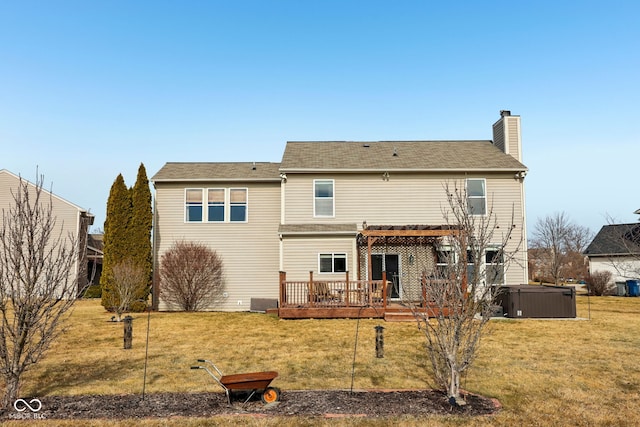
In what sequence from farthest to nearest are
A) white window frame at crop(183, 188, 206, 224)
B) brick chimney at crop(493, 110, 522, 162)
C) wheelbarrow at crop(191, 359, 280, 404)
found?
brick chimney at crop(493, 110, 522, 162) → white window frame at crop(183, 188, 206, 224) → wheelbarrow at crop(191, 359, 280, 404)

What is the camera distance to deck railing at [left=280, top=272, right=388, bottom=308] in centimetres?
1548

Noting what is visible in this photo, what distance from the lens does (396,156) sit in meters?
20.0

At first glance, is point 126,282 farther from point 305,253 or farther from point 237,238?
point 305,253

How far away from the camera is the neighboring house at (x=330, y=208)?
58.4 feet

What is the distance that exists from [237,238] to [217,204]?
1.70 metres

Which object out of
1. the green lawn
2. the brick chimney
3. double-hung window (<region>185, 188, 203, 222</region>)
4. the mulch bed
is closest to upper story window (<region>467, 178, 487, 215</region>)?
the brick chimney

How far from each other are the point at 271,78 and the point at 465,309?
12.6 metres

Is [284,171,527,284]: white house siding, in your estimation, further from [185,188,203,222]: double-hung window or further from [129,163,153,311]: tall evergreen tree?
[129,163,153,311]: tall evergreen tree

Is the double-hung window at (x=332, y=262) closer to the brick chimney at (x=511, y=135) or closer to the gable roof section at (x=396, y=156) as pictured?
the gable roof section at (x=396, y=156)

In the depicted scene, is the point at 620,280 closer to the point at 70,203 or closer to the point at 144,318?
the point at 144,318

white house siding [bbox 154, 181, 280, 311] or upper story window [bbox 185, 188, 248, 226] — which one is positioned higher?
upper story window [bbox 185, 188, 248, 226]

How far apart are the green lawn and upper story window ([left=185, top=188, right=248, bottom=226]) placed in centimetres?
577

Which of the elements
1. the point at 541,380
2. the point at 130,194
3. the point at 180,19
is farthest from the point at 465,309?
the point at 130,194

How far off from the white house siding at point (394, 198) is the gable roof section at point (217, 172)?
196cm
